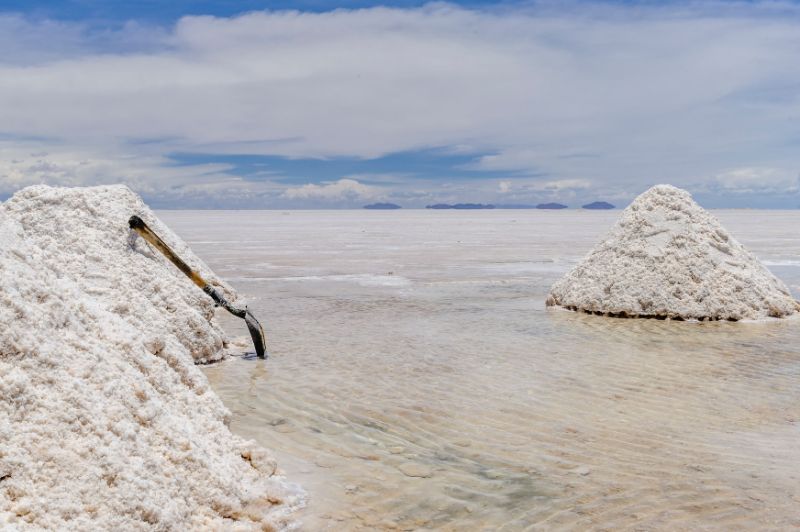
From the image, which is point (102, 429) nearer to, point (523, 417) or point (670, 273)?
point (523, 417)

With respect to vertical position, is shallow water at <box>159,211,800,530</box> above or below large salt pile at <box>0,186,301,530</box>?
below

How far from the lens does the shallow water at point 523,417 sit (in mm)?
4238

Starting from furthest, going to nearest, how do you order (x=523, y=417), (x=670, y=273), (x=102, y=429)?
(x=670, y=273) → (x=523, y=417) → (x=102, y=429)

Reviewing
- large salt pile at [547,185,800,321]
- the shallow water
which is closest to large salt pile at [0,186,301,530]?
the shallow water

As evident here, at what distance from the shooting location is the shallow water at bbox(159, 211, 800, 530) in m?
4.24

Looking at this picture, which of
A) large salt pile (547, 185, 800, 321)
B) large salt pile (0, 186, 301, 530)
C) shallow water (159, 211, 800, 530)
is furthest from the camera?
large salt pile (547, 185, 800, 321)

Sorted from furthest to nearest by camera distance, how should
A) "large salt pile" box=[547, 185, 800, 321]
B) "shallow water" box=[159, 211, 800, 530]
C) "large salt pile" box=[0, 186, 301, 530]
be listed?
"large salt pile" box=[547, 185, 800, 321] → "shallow water" box=[159, 211, 800, 530] → "large salt pile" box=[0, 186, 301, 530]

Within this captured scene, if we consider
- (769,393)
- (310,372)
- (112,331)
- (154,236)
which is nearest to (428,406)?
(310,372)

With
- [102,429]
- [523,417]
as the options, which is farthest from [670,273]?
[102,429]

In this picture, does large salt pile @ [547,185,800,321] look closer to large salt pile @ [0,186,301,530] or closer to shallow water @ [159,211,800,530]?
shallow water @ [159,211,800,530]

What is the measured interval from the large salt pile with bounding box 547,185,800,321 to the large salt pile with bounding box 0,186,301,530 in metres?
7.94

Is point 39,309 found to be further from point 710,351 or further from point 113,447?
point 710,351

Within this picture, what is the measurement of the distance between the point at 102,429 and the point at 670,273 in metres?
9.52

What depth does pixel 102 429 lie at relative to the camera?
11.8ft
